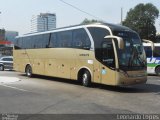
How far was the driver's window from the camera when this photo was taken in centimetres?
1706

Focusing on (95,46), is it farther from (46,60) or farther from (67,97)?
(46,60)

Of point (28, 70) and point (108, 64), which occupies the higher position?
point (108, 64)

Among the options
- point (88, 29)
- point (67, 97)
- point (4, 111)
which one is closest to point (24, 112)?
point (4, 111)

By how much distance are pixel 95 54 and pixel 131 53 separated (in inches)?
72.9

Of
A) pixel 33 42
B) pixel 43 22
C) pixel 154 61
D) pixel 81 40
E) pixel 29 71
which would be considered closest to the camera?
pixel 81 40

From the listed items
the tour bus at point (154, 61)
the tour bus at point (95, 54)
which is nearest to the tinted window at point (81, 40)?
the tour bus at point (95, 54)

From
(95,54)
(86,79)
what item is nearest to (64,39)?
(86,79)

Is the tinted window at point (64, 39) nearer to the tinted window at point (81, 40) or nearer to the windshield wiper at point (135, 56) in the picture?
the tinted window at point (81, 40)

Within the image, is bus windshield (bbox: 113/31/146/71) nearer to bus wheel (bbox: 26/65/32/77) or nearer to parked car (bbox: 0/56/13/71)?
bus wheel (bbox: 26/65/32/77)

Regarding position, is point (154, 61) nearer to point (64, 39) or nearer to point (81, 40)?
point (64, 39)

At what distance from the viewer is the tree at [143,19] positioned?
60.9m

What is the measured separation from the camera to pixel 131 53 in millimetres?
17375

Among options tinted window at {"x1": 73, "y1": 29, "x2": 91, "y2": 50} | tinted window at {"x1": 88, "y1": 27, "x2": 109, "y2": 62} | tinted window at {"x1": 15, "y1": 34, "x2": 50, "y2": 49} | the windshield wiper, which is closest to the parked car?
tinted window at {"x1": 15, "y1": 34, "x2": 50, "y2": 49}

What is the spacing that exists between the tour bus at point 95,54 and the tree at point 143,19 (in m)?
39.3
